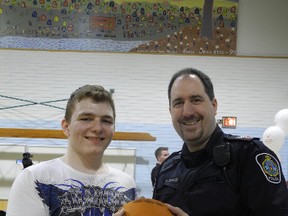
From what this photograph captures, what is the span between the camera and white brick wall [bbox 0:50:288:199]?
7398mm

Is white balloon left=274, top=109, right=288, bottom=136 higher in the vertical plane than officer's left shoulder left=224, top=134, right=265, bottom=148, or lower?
lower

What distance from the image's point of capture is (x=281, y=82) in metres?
7.50

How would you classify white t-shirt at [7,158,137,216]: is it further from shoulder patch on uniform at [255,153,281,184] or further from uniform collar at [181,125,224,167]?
shoulder patch on uniform at [255,153,281,184]

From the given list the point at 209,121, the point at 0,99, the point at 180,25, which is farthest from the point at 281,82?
the point at 209,121

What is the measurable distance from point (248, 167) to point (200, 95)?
1.35 ft


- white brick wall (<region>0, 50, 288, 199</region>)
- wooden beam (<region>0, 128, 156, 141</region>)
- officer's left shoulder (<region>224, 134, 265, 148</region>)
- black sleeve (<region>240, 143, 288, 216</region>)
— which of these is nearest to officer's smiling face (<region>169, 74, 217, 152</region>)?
officer's left shoulder (<region>224, 134, 265, 148</region>)

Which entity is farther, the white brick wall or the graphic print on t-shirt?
the white brick wall

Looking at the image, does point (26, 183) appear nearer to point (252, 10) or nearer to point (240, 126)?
point (240, 126)

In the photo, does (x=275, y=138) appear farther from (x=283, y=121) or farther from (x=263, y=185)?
(x=263, y=185)

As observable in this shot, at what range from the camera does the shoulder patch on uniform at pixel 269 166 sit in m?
1.49

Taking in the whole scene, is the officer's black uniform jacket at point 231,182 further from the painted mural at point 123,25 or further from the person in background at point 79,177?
the painted mural at point 123,25

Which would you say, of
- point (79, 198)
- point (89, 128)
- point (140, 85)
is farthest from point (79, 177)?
point (140, 85)

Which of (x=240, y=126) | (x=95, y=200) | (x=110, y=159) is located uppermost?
(x=95, y=200)

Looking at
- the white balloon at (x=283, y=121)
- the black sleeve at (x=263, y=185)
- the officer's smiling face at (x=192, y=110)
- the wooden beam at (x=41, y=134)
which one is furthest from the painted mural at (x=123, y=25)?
the black sleeve at (x=263, y=185)
